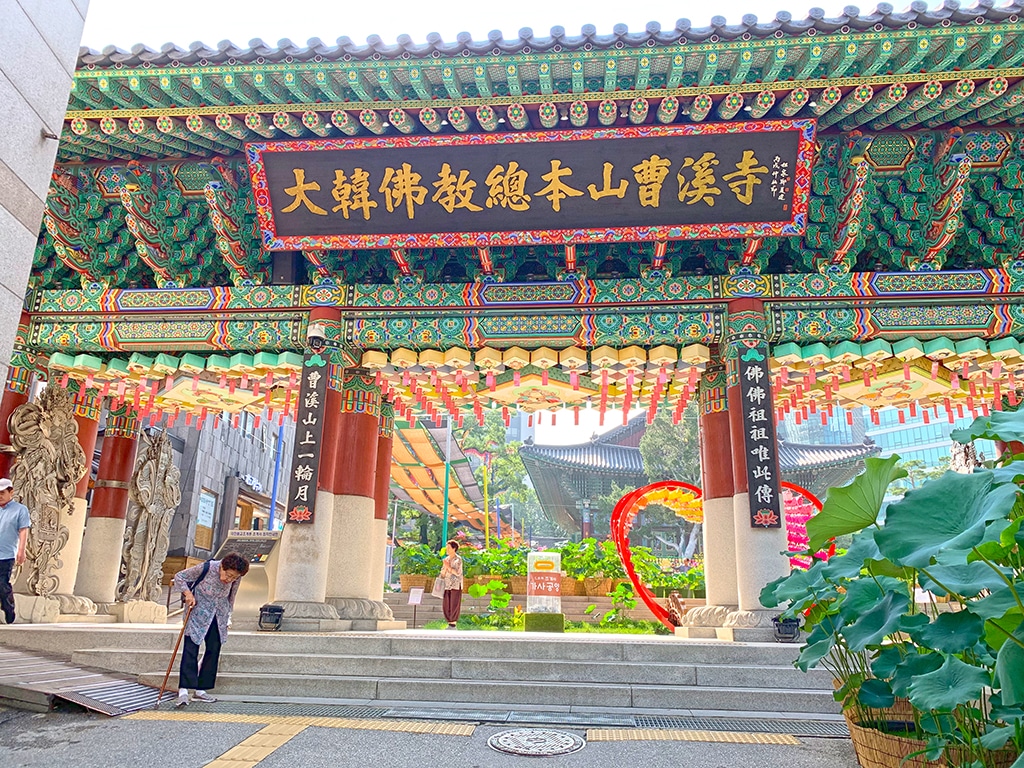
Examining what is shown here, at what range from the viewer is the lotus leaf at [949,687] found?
2154mm

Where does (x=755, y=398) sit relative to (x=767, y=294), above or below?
below

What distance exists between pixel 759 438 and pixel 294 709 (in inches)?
212

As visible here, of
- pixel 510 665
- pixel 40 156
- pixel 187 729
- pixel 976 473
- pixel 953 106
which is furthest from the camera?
pixel 953 106

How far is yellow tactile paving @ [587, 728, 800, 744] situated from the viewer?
4.54 metres

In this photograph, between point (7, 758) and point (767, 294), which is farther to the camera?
point (767, 294)

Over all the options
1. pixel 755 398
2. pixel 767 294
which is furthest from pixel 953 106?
pixel 755 398

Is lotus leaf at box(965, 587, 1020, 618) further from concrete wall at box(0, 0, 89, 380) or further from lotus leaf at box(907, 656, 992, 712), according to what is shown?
concrete wall at box(0, 0, 89, 380)

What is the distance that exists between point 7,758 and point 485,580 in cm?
1294

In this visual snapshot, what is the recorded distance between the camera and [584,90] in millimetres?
7320

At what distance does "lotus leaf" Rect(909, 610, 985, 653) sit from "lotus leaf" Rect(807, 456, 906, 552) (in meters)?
0.53

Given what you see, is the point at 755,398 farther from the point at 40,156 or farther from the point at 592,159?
the point at 40,156

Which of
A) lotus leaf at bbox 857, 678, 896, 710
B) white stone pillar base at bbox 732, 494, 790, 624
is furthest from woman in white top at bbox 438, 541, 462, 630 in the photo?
lotus leaf at bbox 857, 678, 896, 710

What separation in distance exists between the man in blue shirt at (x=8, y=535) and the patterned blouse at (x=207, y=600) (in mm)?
2416

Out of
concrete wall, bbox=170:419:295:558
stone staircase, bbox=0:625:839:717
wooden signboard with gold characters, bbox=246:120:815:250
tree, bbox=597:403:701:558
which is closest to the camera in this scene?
stone staircase, bbox=0:625:839:717
